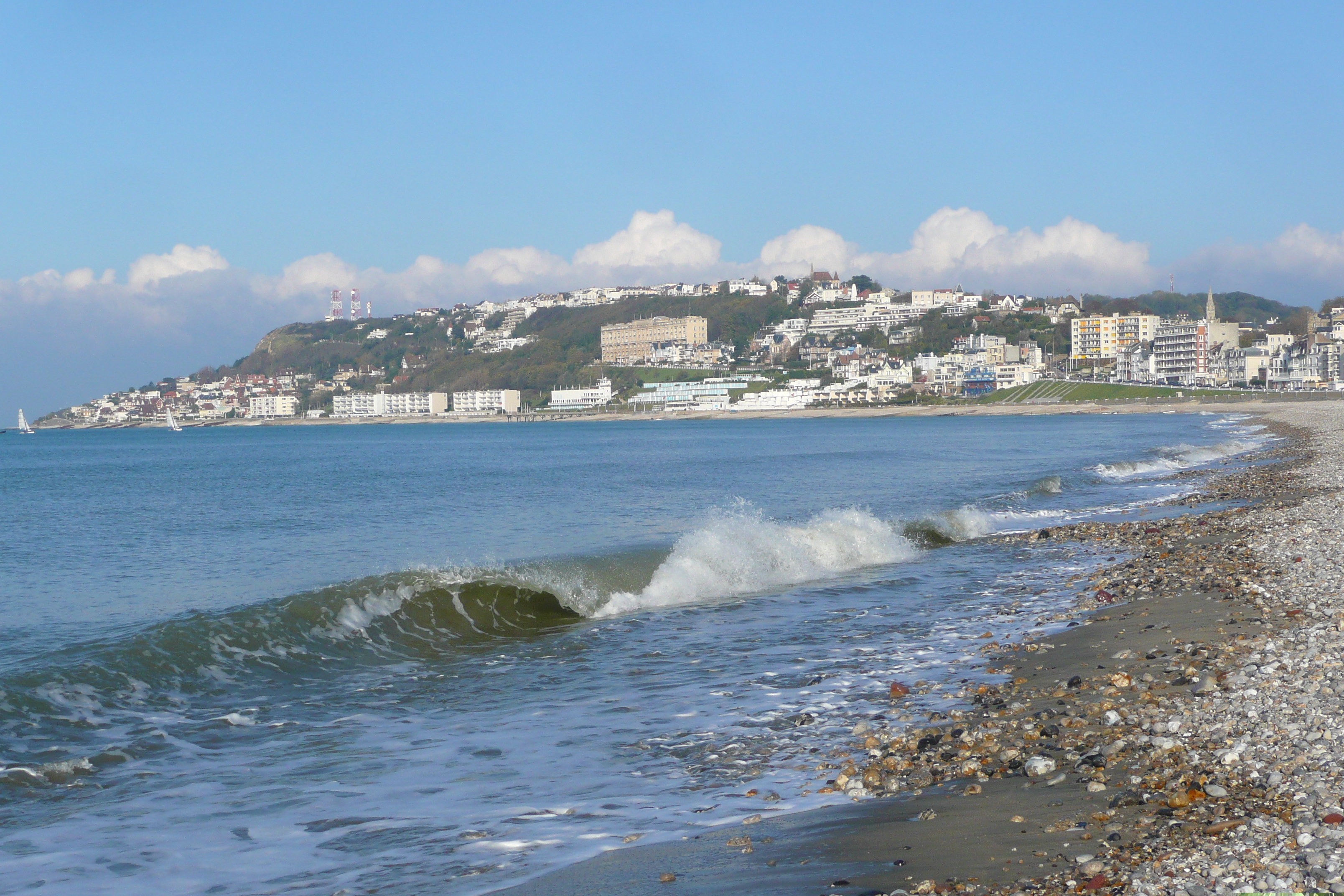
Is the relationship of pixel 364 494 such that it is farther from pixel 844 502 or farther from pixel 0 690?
pixel 0 690

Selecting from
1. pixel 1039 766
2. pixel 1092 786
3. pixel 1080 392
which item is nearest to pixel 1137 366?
pixel 1080 392

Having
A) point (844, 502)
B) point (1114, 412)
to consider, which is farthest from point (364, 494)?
point (1114, 412)

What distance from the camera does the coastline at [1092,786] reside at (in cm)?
411

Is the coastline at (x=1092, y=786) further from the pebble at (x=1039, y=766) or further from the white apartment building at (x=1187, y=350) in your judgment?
the white apartment building at (x=1187, y=350)

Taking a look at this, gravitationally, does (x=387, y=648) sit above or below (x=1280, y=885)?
below

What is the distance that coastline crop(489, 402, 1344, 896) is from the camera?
4.11m

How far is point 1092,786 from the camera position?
518 centimetres

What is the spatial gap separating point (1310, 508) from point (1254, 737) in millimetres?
15573

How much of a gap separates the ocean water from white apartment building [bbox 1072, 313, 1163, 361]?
6774 inches

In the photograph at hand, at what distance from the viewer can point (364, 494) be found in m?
36.3

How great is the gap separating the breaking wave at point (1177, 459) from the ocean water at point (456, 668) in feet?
19.2

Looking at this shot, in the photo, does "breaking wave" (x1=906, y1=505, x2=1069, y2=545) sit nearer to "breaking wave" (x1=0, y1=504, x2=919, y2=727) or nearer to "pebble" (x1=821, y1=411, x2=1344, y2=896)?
"breaking wave" (x1=0, y1=504, x2=919, y2=727)

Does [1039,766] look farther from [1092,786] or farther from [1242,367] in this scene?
[1242,367]

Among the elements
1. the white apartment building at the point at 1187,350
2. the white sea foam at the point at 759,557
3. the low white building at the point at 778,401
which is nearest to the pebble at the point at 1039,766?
the white sea foam at the point at 759,557
